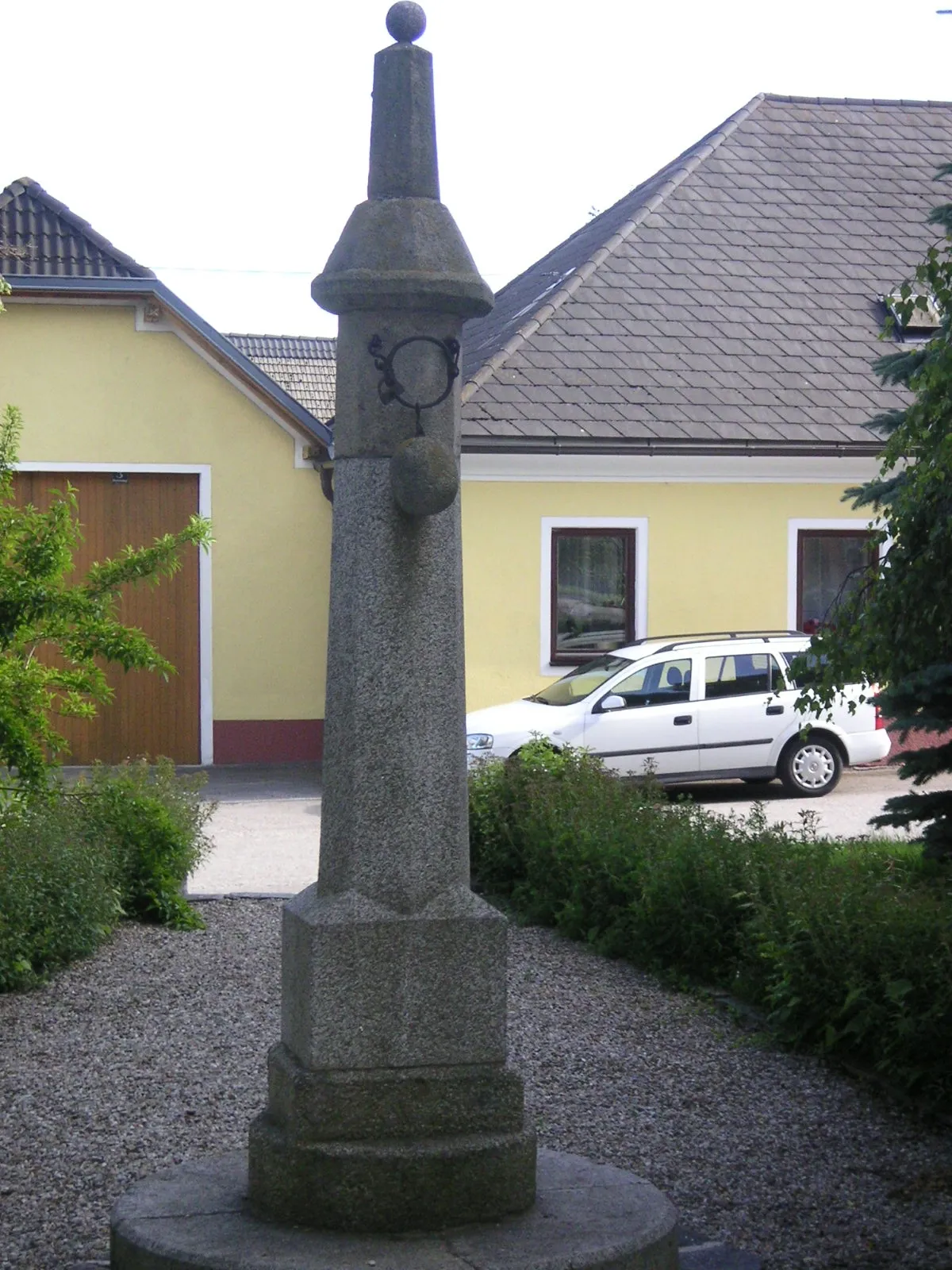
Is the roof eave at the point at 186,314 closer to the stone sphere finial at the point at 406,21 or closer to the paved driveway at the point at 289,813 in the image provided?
the paved driveway at the point at 289,813

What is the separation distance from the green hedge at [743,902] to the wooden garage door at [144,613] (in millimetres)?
7399

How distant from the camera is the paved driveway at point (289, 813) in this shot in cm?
1141

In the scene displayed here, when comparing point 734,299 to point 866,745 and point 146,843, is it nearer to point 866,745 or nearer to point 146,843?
point 866,745

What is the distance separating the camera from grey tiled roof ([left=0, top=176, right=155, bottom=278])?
55.5ft

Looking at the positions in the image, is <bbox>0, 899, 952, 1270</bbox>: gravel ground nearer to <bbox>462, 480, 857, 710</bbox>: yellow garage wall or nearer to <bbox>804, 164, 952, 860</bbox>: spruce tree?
<bbox>804, 164, 952, 860</bbox>: spruce tree

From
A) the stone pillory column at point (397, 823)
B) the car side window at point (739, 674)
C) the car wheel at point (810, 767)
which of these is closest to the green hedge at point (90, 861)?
the stone pillory column at point (397, 823)

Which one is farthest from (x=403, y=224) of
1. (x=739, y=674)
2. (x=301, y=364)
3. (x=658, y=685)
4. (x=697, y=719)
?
(x=301, y=364)

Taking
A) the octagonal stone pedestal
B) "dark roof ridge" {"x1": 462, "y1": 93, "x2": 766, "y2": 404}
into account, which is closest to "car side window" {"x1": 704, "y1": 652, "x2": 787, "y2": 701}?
"dark roof ridge" {"x1": 462, "y1": 93, "x2": 766, "y2": 404}

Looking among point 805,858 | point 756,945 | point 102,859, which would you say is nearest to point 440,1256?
point 756,945

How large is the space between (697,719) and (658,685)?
0.51 m

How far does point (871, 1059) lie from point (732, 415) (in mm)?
12402

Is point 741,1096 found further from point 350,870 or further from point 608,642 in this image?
point 608,642

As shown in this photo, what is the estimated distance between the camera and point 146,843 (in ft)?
30.5

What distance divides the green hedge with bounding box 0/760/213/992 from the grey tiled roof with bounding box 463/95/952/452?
8.09m
